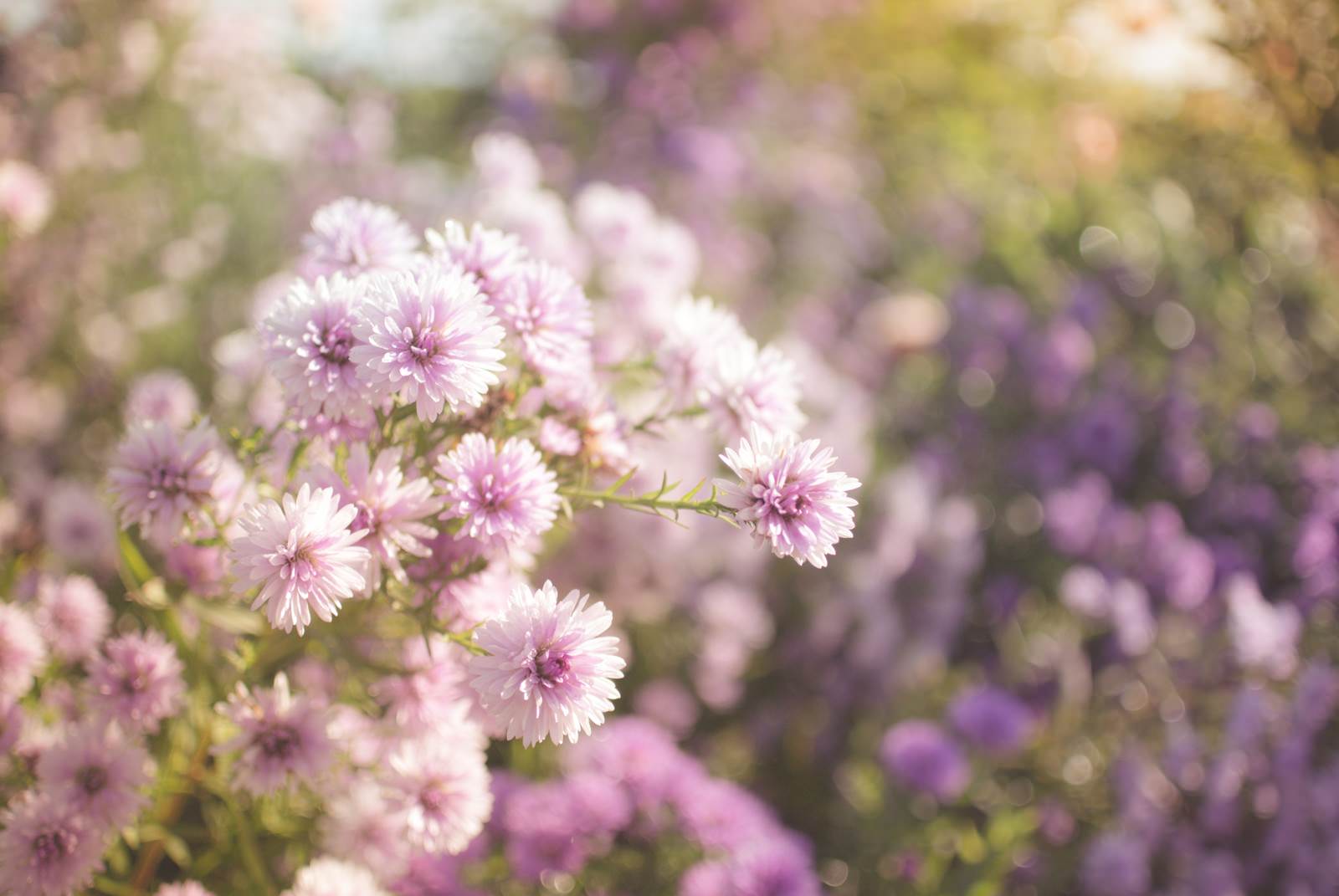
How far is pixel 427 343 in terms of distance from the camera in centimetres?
68

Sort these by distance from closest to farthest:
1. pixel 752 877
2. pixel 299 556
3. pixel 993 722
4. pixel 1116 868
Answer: pixel 299 556 < pixel 752 877 < pixel 1116 868 < pixel 993 722

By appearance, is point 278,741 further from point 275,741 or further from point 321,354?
point 321,354

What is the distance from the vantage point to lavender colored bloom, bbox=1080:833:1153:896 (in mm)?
1334

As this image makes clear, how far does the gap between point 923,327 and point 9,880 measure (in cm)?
226

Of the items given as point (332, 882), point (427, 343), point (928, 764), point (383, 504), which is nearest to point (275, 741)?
point (332, 882)

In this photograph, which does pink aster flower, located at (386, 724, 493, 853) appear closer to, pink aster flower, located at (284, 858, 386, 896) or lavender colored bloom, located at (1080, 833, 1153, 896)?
pink aster flower, located at (284, 858, 386, 896)

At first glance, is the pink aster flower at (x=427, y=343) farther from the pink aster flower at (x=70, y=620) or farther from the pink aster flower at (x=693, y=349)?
the pink aster flower at (x=70, y=620)

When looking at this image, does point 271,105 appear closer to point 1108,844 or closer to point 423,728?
point 423,728

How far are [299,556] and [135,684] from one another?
33 centimetres

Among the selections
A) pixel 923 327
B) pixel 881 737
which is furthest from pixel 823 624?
pixel 923 327

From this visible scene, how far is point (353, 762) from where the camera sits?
947 millimetres

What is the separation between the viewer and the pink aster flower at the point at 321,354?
71cm

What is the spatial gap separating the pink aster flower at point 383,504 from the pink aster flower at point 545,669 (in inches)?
3.9

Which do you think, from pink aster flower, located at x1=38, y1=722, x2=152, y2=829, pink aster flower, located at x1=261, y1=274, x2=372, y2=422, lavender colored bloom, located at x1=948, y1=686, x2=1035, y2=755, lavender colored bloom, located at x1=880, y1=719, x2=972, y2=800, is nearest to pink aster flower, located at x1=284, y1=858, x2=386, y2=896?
pink aster flower, located at x1=38, y1=722, x2=152, y2=829
